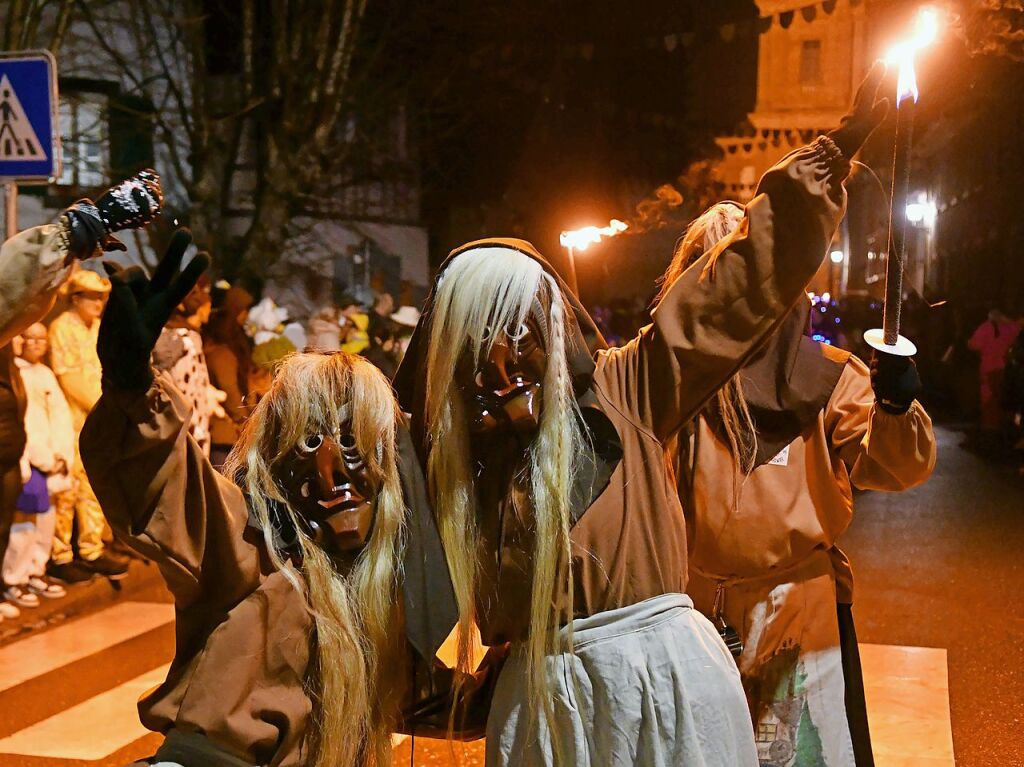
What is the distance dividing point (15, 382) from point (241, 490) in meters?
4.56

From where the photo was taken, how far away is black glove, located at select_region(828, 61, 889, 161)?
7.27ft

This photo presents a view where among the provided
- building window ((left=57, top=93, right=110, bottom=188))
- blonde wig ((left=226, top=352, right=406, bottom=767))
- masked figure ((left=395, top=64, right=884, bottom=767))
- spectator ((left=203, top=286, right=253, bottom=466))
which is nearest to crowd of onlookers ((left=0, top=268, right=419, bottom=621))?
spectator ((left=203, top=286, right=253, bottom=466))

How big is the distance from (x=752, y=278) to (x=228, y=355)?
8.29 m

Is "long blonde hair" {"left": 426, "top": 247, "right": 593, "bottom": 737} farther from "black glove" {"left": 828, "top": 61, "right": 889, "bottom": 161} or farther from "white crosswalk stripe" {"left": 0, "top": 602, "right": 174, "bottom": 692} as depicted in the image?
"white crosswalk stripe" {"left": 0, "top": 602, "right": 174, "bottom": 692}

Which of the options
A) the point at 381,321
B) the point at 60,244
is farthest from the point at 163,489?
the point at 381,321

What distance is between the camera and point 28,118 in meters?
5.95

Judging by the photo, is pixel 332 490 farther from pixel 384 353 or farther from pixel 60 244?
pixel 384 353

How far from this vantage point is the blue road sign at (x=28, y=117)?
5.91 metres

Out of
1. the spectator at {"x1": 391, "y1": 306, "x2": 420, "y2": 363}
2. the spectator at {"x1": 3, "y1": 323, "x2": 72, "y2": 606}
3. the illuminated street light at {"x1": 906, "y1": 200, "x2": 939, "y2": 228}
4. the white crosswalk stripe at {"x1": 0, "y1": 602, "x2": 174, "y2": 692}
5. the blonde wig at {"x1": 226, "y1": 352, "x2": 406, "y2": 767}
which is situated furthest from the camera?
the spectator at {"x1": 391, "y1": 306, "x2": 420, "y2": 363}

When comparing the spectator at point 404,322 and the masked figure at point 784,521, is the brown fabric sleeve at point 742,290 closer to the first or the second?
the masked figure at point 784,521

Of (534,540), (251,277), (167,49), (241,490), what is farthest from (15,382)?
(167,49)

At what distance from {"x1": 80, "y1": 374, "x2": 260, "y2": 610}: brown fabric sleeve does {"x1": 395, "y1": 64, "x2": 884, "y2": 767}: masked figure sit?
18.6 inches

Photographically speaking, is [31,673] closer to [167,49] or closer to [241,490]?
[241,490]

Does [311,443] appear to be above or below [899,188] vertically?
below
